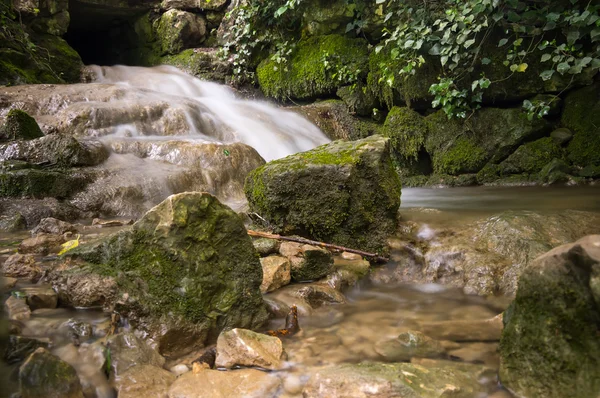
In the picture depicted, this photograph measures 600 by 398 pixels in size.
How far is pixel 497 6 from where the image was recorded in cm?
559

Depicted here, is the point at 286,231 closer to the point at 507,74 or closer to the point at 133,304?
the point at 133,304

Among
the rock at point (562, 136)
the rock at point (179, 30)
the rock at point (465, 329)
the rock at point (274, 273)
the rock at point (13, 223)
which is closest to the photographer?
the rock at point (465, 329)

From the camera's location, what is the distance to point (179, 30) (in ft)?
38.5

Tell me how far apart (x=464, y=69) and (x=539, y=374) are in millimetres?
5686

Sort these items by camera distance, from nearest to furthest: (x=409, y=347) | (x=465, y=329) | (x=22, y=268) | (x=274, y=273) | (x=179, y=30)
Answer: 1. (x=409, y=347)
2. (x=465, y=329)
3. (x=22, y=268)
4. (x=274, y=273)
5. (x=179, y=30)

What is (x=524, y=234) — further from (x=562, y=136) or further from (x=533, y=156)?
(x=562, y=136)

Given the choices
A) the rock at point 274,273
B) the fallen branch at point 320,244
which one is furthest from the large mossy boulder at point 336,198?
the rock at point 274,273

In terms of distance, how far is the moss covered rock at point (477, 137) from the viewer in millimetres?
6707

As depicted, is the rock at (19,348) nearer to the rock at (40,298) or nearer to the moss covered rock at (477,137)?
the rock at (40,298)

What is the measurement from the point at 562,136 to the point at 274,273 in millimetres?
5780

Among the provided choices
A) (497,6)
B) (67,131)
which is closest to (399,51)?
(497,6)

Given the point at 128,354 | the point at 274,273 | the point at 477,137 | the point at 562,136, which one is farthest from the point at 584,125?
the point at 128,354

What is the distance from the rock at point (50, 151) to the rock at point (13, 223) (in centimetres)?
103

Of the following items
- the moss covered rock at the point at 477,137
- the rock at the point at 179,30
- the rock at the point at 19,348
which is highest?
the rock at the point at 179,30
